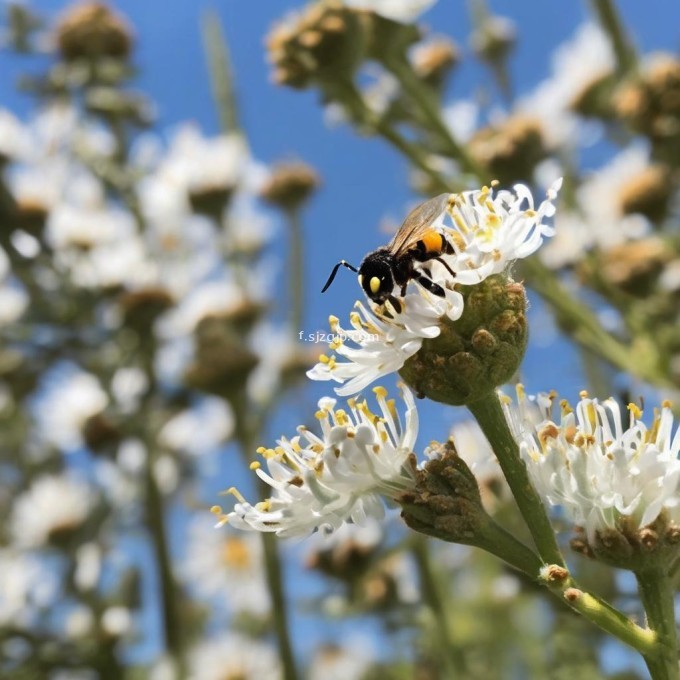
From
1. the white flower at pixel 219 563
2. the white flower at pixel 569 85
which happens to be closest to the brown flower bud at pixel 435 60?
the white flower at pixel 569 85

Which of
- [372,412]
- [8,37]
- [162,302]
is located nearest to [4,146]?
[8,37]

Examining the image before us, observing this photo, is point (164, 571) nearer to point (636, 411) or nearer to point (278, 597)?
point (278, 597)

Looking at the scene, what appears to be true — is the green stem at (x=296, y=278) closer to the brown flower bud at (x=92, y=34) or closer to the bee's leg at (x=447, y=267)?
the brown flower bud at (x=92, y=34)

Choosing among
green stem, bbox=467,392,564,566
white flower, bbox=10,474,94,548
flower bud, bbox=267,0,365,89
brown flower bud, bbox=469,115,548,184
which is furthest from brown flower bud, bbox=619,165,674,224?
green stem, bbox=467,392,564,566

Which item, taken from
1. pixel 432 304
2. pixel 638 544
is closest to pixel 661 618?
pixel 638 544

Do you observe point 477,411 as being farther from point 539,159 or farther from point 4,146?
point 4,146

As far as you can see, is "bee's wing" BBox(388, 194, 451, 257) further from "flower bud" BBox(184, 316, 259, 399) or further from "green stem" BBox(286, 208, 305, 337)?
"green stem" BBox(286, 208, 305, 337)
